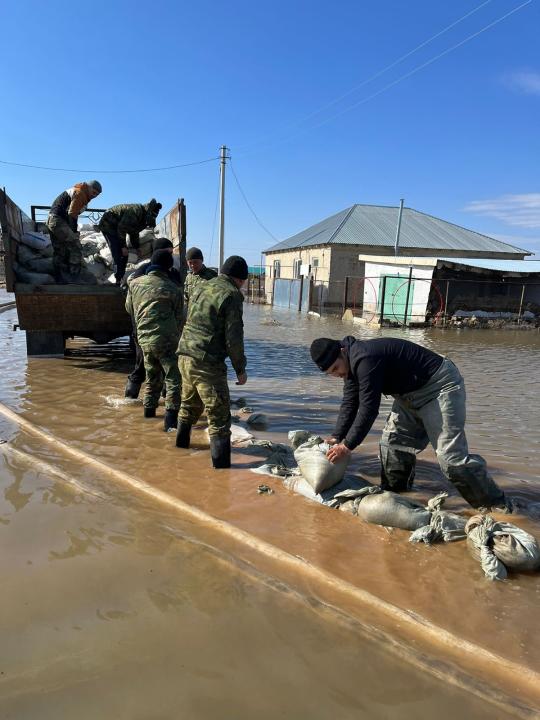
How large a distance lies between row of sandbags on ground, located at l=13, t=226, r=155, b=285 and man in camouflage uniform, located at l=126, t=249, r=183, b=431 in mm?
2295

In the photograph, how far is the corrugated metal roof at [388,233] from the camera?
1067 inches

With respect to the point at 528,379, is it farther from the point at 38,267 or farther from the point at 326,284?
the point at 326,284

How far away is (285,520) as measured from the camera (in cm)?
289

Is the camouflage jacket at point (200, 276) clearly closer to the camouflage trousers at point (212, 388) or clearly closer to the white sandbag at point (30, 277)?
the camouflage trousers at point (212, 388)

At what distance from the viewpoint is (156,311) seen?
15.0 ft

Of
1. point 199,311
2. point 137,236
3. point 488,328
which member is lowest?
point 488,328

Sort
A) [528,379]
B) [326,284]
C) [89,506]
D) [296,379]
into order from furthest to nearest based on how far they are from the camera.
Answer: [326,284] → [528,379] → [296,379] → [89,506]

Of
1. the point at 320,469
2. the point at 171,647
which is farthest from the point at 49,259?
the point at 171,647

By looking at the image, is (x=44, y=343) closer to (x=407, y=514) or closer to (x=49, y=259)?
(x=49, y=259)

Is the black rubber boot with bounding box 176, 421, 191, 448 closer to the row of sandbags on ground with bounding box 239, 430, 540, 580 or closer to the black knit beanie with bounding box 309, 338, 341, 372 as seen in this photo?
the row of sandbags on ground with bounding box 239, 430, 540, 580

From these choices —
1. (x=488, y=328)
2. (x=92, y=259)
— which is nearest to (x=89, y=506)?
(x=92, y=259)

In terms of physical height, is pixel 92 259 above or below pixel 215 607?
above

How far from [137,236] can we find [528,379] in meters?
6.40

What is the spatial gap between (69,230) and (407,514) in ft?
19.0
